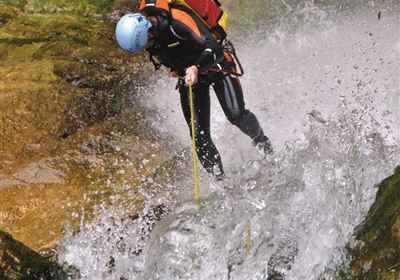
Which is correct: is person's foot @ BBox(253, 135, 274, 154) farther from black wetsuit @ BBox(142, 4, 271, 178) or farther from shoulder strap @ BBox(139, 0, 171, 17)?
shoulder strap @ BBox(139, 0, 171, 17)

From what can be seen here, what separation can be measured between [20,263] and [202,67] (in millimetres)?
2636

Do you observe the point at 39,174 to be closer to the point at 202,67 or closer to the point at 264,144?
the point at 202,67

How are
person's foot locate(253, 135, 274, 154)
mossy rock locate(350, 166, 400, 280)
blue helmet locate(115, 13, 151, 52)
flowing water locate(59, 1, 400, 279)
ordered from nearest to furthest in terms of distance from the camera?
mossy rock locate(350, 166, 400, 280)
flowing water locate(59, 1, 400, 279)
blue helmet locate(115, 13, 151, 52)
person's foot locate(253, 135, 274, 154)

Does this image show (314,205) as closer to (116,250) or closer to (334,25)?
(116,250)

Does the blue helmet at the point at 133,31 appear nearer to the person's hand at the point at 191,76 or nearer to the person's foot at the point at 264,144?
the person's hand at the point at 191,76

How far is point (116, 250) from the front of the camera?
6.05 m

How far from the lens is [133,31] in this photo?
219 inches

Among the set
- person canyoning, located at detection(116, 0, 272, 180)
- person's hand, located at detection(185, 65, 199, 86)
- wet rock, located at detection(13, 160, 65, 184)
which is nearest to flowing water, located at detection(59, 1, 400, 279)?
person canyoning, located at detection(116, 0, 272, 180)

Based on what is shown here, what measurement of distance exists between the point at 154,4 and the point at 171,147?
7.72 feet

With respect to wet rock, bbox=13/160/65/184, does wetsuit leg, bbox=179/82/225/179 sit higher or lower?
higher

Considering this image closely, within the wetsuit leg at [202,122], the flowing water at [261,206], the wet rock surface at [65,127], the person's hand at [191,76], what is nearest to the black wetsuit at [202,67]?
the wetsuit leg at [202,122]

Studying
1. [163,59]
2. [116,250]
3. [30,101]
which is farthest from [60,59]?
[116,250]

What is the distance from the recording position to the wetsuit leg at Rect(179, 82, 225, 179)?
657cm

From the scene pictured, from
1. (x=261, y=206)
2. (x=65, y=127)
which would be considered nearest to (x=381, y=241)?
(x=261, y=206)
